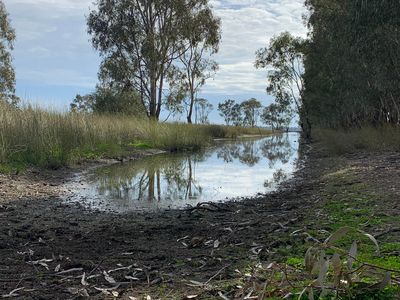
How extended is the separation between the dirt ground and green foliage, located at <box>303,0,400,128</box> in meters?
5.63

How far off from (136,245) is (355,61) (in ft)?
48.9

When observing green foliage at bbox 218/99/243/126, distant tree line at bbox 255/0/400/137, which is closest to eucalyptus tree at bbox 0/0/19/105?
distant tree line at bbox 255/0/400/137

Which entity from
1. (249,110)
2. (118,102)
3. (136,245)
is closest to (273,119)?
(249,110)

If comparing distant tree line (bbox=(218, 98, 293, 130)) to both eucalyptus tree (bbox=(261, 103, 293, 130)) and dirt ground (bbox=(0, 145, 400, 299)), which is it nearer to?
eucalyptus tree (bbox=(261, 103, 293, 130))

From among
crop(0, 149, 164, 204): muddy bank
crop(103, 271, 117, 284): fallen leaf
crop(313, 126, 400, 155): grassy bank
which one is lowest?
crop(103, 271, 117, 284): fallen leaf

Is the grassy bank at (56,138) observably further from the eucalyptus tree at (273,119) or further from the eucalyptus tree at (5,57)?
the eucalyptus tree at (273,119)

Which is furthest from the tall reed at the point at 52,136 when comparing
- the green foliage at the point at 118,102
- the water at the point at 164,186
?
the green foliage at the point at 118,102

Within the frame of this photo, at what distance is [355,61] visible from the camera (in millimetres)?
17000

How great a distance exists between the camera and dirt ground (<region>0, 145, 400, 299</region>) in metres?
2.93

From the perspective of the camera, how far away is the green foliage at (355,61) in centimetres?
1099

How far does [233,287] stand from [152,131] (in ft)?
63.3

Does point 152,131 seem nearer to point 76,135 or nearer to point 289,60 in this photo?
point 76,135

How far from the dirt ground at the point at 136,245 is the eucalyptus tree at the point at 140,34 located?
24871 millimetres

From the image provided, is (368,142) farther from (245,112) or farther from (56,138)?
(245,112)
